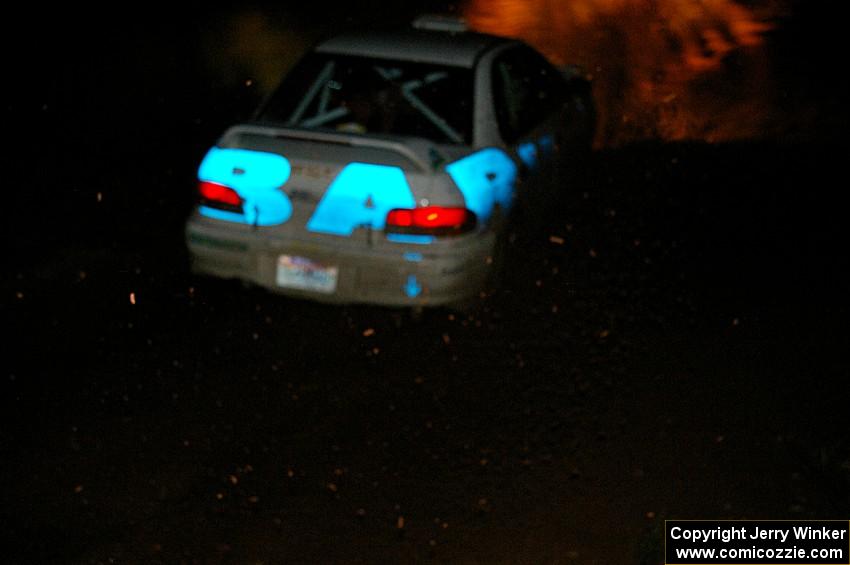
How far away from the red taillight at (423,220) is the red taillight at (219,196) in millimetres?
856

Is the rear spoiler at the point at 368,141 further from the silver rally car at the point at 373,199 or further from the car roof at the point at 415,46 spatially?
the car roof at the point at 415,46

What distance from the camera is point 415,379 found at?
6.20m

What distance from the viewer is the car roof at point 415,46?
7312 mm

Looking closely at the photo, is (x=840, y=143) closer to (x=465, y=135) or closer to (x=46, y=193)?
(x=465, y=135)

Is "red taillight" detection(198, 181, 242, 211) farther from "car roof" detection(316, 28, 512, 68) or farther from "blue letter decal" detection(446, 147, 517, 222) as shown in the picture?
"car roof" detection(316, 28, 512, 68)

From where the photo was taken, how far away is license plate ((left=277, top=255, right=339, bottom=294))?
6359 millimetres

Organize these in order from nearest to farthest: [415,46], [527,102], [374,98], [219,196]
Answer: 1. [219,196]
2. [374,98]
3. [415,46]
4. [527,102]

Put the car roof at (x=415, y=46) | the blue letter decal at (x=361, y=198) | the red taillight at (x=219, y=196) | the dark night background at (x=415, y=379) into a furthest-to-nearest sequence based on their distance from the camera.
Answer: the car roof at (x=415, y=46)
the red taillight at (x=219, y=196)
the blue letter decal at (x=361, y=198)
the dark night background at (x=415, y=379)

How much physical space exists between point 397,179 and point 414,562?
2398 millimetres

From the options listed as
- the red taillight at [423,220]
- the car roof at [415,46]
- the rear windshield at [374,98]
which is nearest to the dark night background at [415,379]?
the red taillight at [423,220]

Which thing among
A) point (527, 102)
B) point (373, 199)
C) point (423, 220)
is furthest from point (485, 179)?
point (527, 102)

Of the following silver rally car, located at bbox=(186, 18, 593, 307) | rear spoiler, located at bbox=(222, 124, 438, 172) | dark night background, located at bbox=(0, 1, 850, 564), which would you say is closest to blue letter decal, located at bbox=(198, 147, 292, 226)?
silver rally car, located at bbox=(186, 18, 593, 307)

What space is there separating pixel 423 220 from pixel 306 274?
69 cm

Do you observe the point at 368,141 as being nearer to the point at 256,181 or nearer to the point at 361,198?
the point at 361,198
